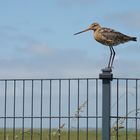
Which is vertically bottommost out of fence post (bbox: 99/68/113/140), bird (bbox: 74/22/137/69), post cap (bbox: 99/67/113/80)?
fence post (bbox: 99/68/113/140)

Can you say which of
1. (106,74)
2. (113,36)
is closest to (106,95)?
(106,74)

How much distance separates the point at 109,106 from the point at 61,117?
81 cm

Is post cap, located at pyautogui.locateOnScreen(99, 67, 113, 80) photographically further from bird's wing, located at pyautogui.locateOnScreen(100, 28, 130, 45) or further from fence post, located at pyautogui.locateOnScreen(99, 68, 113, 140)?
bird's wing, located at pyautogui.locateOnScreen(100, 28, 130, 45)

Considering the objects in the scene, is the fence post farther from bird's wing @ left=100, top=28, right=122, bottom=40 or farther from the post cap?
Answer: bird's wing @ left=100, top=28, right=122, bottom=40

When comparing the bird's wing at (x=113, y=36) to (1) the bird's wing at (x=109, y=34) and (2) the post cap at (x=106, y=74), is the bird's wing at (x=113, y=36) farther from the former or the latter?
(2) the post cap at (x=106, y=74)

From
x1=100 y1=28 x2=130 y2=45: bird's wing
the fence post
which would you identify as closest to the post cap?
the fence post

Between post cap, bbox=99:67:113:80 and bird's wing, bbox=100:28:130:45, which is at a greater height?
bird's wing, bbox=100:28:130:45

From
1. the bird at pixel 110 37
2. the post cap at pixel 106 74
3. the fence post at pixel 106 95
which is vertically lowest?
the fence post at pixel 106 95

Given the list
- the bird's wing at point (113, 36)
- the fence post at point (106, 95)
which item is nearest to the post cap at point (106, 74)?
the fence post at point (106, 95)

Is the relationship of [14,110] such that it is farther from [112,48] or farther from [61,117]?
[112,48]

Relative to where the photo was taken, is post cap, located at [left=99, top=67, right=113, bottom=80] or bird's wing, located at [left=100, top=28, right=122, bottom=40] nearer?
post cap, located at [left=99, top=67, right=113, bottom=80]

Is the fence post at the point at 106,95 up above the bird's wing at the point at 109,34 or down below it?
below

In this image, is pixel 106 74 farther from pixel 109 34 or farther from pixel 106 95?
pixel 109 34

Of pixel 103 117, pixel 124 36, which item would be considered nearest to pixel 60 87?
pixel 103 117
